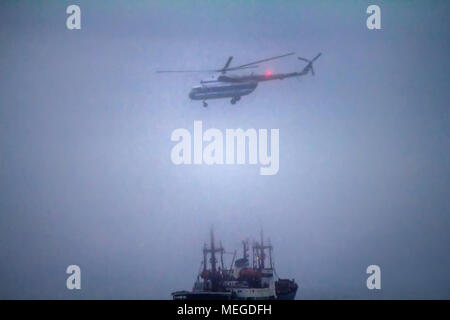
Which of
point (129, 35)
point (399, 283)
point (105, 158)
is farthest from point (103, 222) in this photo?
point (399, 283)

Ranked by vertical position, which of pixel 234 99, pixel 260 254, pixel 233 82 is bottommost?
pixel 260 254

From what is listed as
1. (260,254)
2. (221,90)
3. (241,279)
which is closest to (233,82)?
(221,90)

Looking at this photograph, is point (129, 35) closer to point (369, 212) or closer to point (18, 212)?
point (18, 212)

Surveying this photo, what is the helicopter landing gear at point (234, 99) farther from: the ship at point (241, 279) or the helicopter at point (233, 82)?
the ship at point (241, 279)

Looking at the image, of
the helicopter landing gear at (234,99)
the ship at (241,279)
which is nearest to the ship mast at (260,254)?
the ship at (241,279)

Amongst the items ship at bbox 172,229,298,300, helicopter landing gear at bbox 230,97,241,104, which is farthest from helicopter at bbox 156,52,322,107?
ship at bbox 172,229,298,300

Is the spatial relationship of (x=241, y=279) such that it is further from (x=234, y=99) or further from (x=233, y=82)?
(x=233, y=82)
